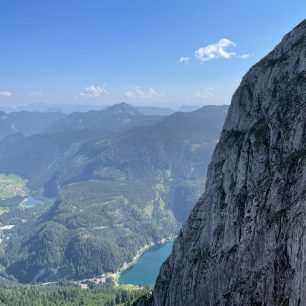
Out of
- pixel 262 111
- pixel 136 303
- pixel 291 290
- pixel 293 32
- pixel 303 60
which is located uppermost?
pixel 293 32

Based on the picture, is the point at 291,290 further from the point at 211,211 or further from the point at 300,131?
the point at 211,211

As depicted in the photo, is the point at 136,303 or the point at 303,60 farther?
the point at 136,303

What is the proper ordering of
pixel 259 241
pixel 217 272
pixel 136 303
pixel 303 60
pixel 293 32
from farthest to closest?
1. pixel 136 303
2. pixel 293 32
3. pixel 303 60
4. pixel 217 272
5. pixel 259 241

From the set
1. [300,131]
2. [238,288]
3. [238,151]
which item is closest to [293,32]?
[238,151]

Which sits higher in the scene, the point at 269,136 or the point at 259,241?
the point at 269,136

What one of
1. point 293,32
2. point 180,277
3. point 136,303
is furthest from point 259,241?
point 136,303

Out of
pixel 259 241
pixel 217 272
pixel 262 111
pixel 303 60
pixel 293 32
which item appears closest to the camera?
pixel 259 241

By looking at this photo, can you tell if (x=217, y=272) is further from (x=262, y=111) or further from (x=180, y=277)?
(x=262, y=111)
